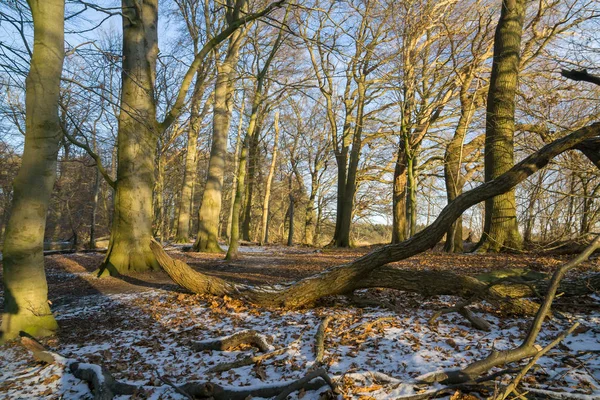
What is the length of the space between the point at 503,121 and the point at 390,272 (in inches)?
251

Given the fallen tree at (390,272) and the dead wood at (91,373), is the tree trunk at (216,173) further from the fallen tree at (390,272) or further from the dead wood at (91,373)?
the dead wood at (91,373)

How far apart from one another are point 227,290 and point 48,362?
2.60 meters

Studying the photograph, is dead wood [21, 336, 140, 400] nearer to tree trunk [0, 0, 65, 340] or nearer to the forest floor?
the forest floor

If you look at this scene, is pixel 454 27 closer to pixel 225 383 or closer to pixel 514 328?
pixel 514 328

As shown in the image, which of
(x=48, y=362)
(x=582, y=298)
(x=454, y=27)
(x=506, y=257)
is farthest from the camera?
(x=454, y=27)

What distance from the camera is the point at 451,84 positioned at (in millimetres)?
12141

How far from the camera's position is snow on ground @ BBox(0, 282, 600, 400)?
3.04m

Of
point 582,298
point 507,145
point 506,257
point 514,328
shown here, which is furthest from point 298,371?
point 507,145

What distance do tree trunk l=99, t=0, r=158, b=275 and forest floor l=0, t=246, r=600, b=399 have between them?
2223 millimetres

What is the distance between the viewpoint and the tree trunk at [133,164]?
855 centimetres

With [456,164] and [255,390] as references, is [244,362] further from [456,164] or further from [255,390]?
[456,164]

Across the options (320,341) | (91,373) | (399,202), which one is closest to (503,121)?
(399,202)

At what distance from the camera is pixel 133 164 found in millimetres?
8656

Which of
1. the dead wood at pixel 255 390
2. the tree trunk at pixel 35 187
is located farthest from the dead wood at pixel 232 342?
the tree trunk at pixel 35 187
